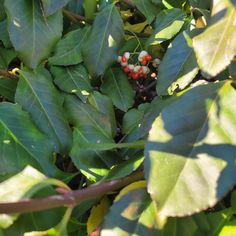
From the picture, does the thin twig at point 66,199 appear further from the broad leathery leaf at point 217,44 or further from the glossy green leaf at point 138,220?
the broad leathery leaf at point 217,44

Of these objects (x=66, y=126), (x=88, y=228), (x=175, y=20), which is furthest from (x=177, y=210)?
(x=175, y=20)

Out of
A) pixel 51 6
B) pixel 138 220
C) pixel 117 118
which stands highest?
pixel 51 6

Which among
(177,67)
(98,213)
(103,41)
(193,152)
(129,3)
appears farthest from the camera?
(129,3)

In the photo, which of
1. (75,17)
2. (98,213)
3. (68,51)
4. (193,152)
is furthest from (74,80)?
(193,152)

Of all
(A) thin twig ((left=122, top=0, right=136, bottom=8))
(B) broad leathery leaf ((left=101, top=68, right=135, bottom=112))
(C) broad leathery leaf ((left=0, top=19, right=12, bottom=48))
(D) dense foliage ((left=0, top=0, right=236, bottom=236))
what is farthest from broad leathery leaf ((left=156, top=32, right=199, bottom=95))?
(C) broad leathery leaf ((left=0, top=19, right=12, bottom=48))

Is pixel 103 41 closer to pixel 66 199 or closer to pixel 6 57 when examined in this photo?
pixel 6 57

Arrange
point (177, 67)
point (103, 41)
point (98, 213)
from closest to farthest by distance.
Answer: point (98, 213) < point (177, 67) < point (103, 41)
